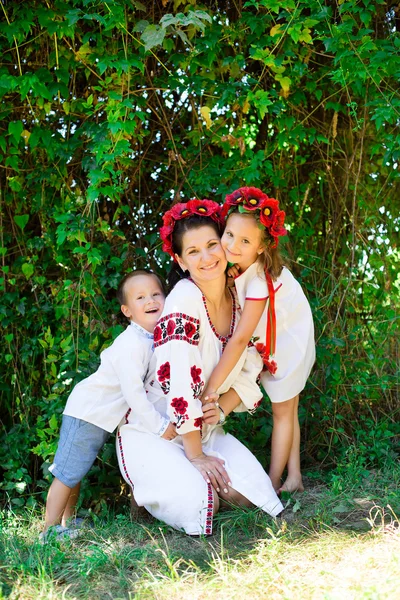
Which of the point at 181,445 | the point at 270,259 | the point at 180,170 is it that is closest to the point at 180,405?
the point at 181,445

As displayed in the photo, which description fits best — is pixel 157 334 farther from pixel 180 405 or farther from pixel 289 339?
pixel 289 339

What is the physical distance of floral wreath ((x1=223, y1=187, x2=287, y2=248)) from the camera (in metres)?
3.06

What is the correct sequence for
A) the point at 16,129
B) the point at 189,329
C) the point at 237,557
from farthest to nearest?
the point at 16,129, the point at 189,329, the point at 237,557

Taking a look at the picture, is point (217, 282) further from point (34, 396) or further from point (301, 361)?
point (34, 396)

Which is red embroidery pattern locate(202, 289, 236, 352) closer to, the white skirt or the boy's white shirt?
the boy's white shirt

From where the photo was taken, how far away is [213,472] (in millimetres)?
3039

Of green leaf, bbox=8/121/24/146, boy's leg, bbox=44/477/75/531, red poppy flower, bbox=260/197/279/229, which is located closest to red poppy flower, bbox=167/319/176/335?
red poppy flower, bbox=260/197/279/229

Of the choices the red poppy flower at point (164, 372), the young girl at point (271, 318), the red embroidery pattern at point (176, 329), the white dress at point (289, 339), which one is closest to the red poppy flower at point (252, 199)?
the young girl at point (271, 318)

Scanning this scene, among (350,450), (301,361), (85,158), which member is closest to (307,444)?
(350,450)

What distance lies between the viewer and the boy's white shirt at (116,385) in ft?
10.1

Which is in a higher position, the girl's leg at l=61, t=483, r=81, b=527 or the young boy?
the young boy

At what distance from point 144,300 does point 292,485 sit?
1040 millimetres

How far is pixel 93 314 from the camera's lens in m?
3.72

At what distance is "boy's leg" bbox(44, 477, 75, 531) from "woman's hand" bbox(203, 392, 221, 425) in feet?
2.25
